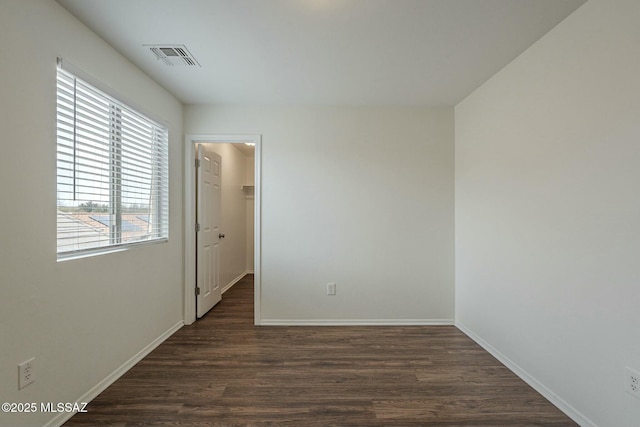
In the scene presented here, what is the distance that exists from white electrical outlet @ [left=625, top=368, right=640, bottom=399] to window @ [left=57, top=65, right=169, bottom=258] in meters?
3.15

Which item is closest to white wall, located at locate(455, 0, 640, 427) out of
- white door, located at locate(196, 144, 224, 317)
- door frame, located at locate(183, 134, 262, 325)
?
door frame, located at locate(183, 134, 262, 325)

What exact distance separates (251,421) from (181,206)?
224 cm

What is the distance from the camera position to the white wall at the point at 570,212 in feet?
4.82

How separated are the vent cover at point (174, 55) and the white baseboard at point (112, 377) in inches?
94.0

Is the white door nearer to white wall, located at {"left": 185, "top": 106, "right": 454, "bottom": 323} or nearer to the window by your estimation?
the window

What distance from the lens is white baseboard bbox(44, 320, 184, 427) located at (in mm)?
1650

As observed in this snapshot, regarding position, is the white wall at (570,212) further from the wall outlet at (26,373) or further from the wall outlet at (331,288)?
the wall outlet at (26,373)

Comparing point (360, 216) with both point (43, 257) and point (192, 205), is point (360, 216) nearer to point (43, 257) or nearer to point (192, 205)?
point (192, 205)

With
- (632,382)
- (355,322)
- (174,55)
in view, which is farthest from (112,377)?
(632,382)

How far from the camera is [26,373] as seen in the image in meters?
1.46

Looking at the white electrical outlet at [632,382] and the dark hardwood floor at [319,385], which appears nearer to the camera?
the white electrical outlet at [632,382]

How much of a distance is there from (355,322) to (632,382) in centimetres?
216

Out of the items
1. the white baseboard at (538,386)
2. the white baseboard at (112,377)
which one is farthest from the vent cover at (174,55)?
the white baseboard at (538,386)

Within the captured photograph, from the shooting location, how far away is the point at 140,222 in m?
2.47
